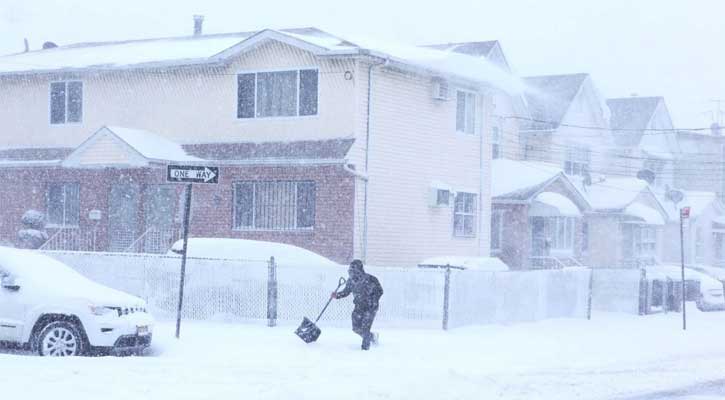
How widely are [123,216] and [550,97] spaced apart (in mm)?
22379

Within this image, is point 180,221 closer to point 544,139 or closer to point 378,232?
point 378,232

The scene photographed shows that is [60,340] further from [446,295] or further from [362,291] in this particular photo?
[446,295]

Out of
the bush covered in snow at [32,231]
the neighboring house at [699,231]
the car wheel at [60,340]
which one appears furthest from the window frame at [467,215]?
the neighboring house at [699,231]

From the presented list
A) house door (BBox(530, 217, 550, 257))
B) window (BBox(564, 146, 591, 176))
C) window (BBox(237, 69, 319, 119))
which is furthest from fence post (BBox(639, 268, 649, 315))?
window (BBox(564, 146, 591, 176))

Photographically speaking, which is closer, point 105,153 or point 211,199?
point 105,153

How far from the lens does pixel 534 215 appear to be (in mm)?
37219

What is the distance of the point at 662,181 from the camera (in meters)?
56.8

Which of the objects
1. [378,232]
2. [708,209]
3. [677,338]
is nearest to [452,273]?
[677,338]

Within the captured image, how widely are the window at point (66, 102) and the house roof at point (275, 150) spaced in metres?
4.01

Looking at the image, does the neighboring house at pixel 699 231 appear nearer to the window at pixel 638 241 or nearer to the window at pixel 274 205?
the window at pixel 638 241

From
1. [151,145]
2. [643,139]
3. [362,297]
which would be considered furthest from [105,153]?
[643,139]

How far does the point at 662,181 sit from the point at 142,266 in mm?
40075

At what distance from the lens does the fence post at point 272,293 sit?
66.7ft

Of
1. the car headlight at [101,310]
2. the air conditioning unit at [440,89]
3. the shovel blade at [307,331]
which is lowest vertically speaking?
the shovel blade at [307,331]
